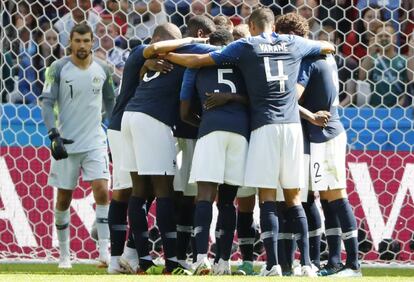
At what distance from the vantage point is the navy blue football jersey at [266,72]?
9.01 metres

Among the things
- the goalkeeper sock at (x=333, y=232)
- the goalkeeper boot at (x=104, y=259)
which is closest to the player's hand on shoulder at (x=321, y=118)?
the goalkeeper sock at (x=333, y=232)

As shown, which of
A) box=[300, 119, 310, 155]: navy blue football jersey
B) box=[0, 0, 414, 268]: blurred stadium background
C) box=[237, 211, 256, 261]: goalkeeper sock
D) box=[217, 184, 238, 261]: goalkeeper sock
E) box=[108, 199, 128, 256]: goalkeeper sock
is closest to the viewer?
box=[217, 184, 238, 261]: goalkeeper sock

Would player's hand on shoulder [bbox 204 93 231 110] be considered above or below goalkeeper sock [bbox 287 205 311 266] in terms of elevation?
above

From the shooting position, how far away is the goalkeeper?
1112 cm

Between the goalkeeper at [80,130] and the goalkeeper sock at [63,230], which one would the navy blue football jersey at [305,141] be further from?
the goalkeeper sock at [63,230]

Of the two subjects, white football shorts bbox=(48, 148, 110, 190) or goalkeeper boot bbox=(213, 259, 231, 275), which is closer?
goalkeeper boot bbox=(213, 259, 231, 275)

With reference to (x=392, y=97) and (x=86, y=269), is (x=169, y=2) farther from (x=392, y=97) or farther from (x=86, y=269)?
(x=86, y=269)

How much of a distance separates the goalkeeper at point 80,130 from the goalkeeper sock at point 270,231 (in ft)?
7.98

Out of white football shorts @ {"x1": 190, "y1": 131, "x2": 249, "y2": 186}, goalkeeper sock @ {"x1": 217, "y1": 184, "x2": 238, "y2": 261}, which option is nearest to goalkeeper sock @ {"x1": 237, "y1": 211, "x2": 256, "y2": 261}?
goalkeeper sock @ {"x1": 217, "y1": 184, "x2": 238, "y2": 261}

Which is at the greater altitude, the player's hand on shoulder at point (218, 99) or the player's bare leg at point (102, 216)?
the player's hand on shoulder at point (218, 99)

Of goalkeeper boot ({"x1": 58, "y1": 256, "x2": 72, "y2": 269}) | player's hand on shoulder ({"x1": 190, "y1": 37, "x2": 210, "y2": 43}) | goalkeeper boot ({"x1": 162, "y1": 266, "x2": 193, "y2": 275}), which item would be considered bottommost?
goalkeeper boot ({"x1": 58, "y1": 256, "x2": 72, "y2": 269})

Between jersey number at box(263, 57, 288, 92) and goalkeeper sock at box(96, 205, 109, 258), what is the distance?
265cm

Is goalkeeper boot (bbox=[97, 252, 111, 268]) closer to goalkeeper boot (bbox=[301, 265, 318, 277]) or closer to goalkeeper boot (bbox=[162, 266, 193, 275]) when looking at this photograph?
goalkeeper boot (bbox=[162, 266, 193, 275])

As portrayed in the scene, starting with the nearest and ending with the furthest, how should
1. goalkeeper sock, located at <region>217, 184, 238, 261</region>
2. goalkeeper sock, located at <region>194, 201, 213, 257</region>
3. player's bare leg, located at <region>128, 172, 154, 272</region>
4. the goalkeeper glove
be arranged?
goalkeeper sock, located at <region>194, 201, 213, 257</region>
goalkeeper sock, located at <region>217, 184, 238, 261</region>
player's bare leg, located at <region>128, 172, 154, 272</region>
the goalkeeper glove
